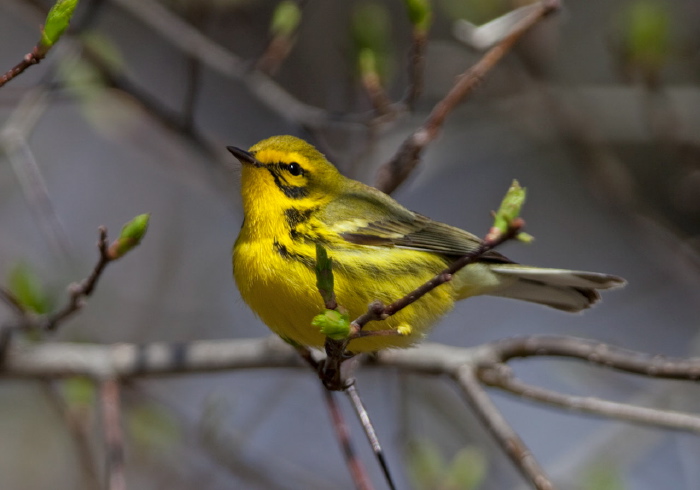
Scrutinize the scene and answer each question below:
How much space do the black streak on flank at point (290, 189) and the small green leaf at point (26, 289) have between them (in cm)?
114

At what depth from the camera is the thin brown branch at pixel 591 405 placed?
2.65 meters

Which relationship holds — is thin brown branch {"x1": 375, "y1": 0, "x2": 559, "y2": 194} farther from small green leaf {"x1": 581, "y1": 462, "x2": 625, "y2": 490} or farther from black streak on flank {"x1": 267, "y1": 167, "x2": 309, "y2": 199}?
small green leaf {"x1": 581, "y1": 462, "x2": 625, "y2": 490}

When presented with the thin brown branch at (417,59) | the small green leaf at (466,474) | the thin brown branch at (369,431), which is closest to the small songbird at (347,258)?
the thin brown branch at (369,431)

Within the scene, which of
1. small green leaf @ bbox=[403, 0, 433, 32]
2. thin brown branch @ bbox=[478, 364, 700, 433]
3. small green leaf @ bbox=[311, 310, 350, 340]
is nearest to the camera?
small green leaf @ bbox=[311, 310, 350, 340]

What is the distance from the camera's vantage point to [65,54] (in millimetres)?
4098

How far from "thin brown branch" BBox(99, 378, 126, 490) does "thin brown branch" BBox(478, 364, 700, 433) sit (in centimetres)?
150

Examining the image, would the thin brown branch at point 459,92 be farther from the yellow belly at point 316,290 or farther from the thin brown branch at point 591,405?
the thin brown branch at point 591,405

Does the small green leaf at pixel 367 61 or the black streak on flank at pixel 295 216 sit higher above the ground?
the small green leaf at pixel 367 61

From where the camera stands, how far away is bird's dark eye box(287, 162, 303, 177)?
3.39 m

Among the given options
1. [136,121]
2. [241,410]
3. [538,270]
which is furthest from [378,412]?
[538,270]

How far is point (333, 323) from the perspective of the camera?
2023mm

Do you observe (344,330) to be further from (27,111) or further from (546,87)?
(546,87)

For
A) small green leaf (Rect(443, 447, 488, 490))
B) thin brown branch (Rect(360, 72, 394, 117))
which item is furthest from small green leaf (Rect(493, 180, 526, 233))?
small green leaf (Rect(443, 447, 488, 490))

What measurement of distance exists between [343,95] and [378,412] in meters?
2.64
